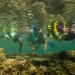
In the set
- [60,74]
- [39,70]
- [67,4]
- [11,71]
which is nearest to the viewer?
[11,71]

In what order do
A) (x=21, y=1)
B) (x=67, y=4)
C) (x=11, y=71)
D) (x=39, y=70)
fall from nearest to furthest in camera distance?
(x=11, y=71) → (x=39, y=70) → (x=21, y=1) → (x=67, y=4)

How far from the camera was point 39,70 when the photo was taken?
7.02 meters

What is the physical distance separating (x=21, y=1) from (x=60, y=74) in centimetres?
722

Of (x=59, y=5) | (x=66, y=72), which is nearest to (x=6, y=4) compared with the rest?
(x=59, y=5)

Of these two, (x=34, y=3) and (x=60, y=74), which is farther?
(x=34, y=3)

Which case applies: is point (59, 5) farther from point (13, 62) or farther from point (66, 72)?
point (13, 62)

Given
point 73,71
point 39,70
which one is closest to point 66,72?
point 73,71

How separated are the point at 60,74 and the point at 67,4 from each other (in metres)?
7.45

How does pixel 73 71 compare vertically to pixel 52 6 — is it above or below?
below

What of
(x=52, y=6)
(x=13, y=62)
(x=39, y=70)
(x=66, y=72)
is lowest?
(x=66, y=72)

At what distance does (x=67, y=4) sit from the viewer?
13.7 metres

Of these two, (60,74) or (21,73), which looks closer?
(21,73)

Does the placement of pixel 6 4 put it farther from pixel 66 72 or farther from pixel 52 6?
pixel 66 72

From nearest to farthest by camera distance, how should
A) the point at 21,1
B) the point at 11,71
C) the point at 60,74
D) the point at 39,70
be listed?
the point at 11,71 → the point at 39,70 → the point at 60,74 → the point at 21,1
